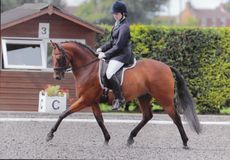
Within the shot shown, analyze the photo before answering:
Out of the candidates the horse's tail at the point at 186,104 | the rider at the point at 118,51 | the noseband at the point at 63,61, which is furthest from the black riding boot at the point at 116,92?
the horse's tail at the point at 186,104

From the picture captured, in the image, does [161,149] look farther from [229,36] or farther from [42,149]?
[229,36]

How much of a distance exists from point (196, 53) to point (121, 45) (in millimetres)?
8287

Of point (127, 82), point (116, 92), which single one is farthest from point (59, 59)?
point (127, 82)

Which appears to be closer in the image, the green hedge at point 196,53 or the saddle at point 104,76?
the saddle at point 104,76

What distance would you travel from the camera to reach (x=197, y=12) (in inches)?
5054

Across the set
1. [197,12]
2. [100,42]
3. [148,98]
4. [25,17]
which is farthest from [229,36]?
[197,12]

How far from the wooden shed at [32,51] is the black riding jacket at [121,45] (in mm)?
6954

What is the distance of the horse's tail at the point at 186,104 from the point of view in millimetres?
11477

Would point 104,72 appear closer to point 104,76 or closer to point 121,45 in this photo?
point 104,76

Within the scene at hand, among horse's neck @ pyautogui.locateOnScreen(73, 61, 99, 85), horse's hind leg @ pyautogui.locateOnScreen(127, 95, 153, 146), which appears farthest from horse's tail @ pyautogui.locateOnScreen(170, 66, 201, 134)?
horse's neck @ pyautogui.locateOnScreen(73, 61, 99, 85)

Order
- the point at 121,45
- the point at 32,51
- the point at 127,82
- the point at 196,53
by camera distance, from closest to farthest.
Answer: the point at 121,45 < the point at 127,82 < the point at 32,51 < the point at 196,53

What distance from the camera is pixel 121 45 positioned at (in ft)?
35.7

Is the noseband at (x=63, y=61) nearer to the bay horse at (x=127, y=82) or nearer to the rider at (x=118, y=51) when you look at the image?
the bay horse at (x=127, y=82)

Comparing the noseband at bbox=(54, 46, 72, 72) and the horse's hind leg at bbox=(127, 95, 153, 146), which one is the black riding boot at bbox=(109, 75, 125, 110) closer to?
the horse's hind leg at bbox=(127, 95, 153, 146)
